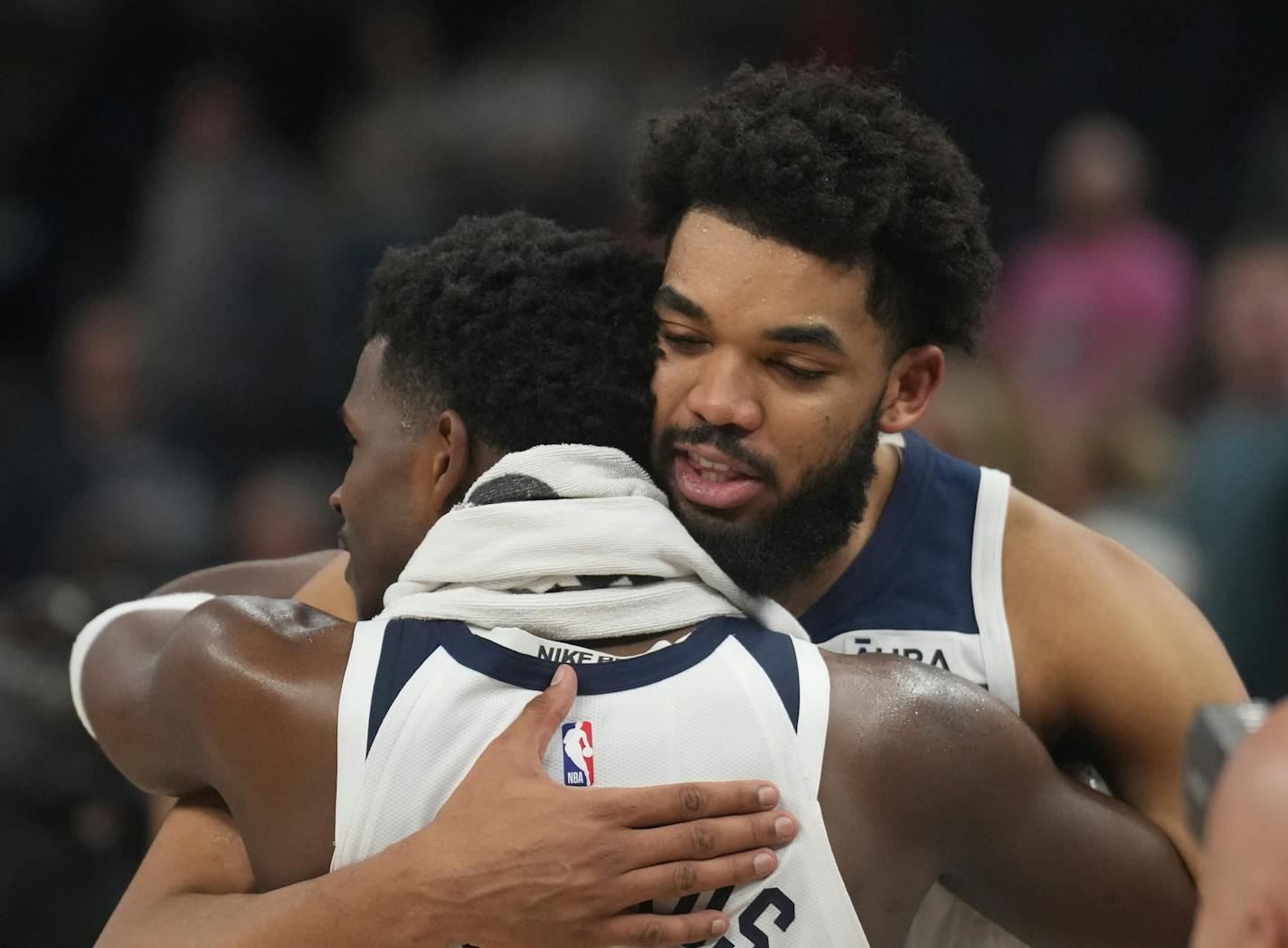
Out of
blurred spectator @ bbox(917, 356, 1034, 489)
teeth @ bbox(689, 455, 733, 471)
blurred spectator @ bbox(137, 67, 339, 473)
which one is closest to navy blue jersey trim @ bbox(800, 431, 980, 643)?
teeth @ bbox(689, 455, 733, 471)

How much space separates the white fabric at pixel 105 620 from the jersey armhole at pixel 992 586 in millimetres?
1197

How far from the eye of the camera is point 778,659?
2.10 metres

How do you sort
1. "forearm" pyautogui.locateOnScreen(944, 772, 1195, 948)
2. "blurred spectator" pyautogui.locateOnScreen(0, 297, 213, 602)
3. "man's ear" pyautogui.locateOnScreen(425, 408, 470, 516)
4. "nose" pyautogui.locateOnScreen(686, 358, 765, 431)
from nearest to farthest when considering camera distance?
"forearm" pyautogui.locateOnScreen(944, 772, 1195, 948) < "man's ear" pyautogui.locateOnScreen(425, 408, 470, 516) < "nose" pyautogui.locateOnScreen(686, 358, 765, 431) < "blurred spectator" pyautogui.locateOnScreen(0, 297, 213, 602)

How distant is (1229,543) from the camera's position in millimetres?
5266

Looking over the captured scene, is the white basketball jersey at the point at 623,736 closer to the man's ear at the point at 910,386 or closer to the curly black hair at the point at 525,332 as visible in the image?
the curly black hair at the point at 525,332

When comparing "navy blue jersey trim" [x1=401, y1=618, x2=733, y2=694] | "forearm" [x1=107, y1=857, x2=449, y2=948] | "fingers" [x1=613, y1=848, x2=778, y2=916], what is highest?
"navy blue jersey trim" [x1=401, y1=618, x2=733, y2=694]

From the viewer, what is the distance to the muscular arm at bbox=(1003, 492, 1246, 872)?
103 inches

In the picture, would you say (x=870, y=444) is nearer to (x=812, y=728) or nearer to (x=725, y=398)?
(x=725, y=398)

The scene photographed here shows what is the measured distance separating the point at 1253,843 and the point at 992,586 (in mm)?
1361

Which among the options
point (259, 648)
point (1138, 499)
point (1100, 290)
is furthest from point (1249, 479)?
point (259, 648)

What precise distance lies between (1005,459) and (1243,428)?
785mm

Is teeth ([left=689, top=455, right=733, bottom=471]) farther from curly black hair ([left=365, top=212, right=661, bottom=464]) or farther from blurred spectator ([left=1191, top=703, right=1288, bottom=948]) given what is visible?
blurred spectator ([left=1191, top=703, right=1288, bottom=948])

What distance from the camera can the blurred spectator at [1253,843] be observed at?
134cm

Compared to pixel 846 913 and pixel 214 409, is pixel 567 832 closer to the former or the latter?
pixel 846 913
